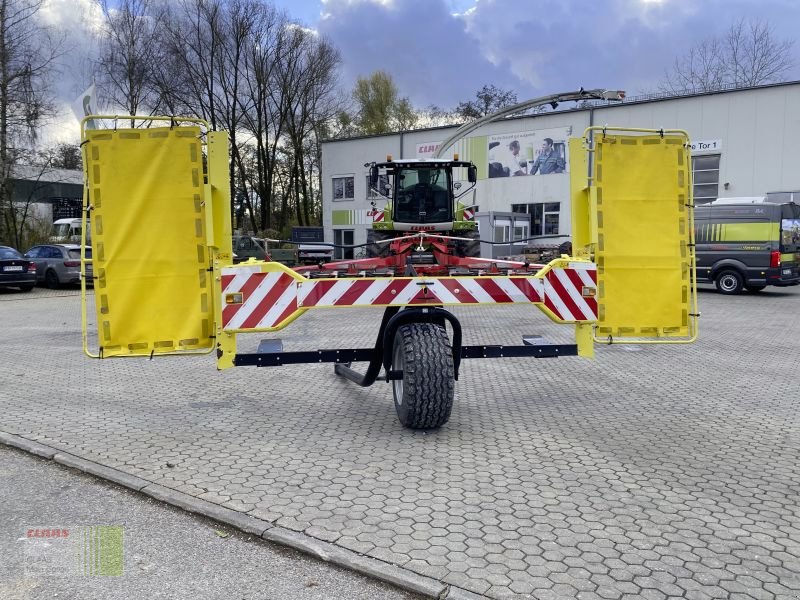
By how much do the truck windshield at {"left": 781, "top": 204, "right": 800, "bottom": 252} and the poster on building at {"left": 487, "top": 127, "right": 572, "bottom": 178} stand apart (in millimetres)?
15353

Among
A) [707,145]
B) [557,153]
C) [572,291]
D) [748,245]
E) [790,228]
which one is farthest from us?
[557,153]

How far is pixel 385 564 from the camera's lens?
3236 mm

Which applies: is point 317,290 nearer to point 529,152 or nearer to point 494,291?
point 494,291

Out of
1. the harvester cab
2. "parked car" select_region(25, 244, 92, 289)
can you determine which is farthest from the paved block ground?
"parked car" select_region(25, 244, 92, 289)

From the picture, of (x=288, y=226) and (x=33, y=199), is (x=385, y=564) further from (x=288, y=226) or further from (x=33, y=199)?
(x=288, y=226)

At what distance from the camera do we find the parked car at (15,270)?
19484mm

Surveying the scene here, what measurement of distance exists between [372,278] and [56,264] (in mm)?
19544

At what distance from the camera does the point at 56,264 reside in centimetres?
2130

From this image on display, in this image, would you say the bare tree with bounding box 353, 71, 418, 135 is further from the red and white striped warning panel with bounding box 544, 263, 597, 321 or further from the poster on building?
the red and white striped warning panel with bounding box 544, 263, 597, 321

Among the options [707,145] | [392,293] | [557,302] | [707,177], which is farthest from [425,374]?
[707,145]

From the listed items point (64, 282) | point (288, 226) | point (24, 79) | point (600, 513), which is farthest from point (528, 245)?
point (288, 226)

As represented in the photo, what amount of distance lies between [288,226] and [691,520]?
46684 millimetres

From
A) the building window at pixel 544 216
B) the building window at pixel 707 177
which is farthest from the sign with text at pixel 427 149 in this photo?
the building window at pixel 707 177

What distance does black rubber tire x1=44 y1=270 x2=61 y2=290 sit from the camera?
21.4 meters
